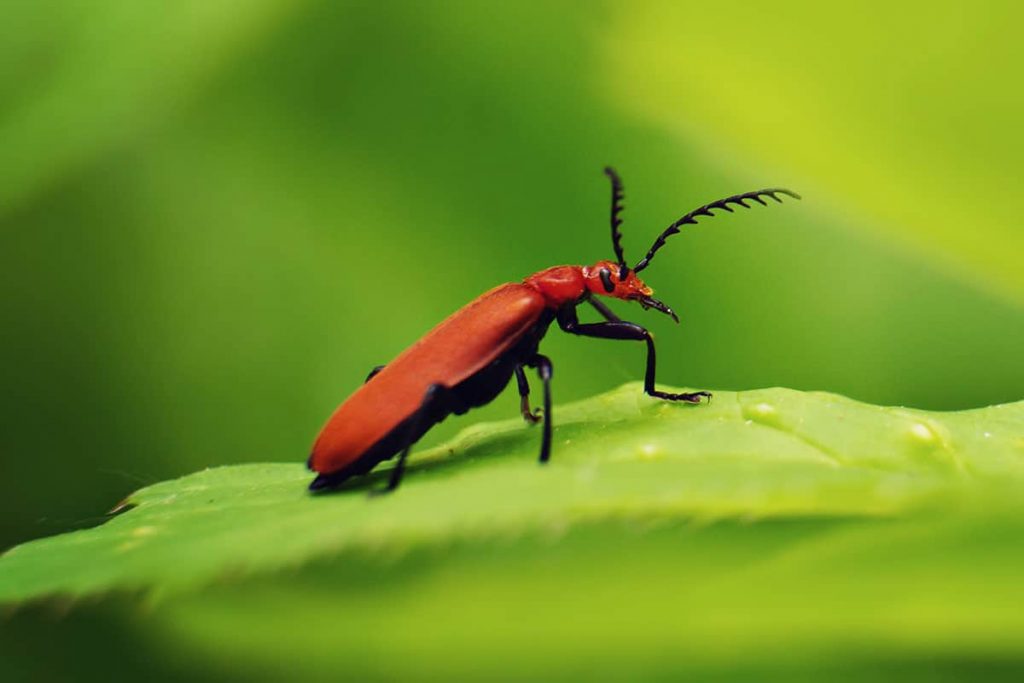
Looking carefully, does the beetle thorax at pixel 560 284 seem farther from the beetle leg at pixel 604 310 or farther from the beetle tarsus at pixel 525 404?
the beetle tarsus at pixel 525 404

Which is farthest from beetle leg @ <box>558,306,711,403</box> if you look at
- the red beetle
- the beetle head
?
the beetle head

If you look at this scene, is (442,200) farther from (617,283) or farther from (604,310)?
(604,310)

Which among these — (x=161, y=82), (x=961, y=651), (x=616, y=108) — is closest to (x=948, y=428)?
(x=961, y=651)

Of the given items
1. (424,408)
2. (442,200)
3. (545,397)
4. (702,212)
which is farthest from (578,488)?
(442,200)

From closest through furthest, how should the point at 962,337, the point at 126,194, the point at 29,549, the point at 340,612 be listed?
1. the point at 340,612
2. the point at 29,549
3. the point at 962,337
4. the point at 126,194

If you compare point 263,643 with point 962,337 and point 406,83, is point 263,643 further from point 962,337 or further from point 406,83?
point 406,83

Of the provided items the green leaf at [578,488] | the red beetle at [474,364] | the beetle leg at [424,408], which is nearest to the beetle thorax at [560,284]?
the red beetle at [474,364]

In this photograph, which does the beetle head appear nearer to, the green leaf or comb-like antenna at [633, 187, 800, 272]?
comb-like antenna at [633, 187, 800, 272]
